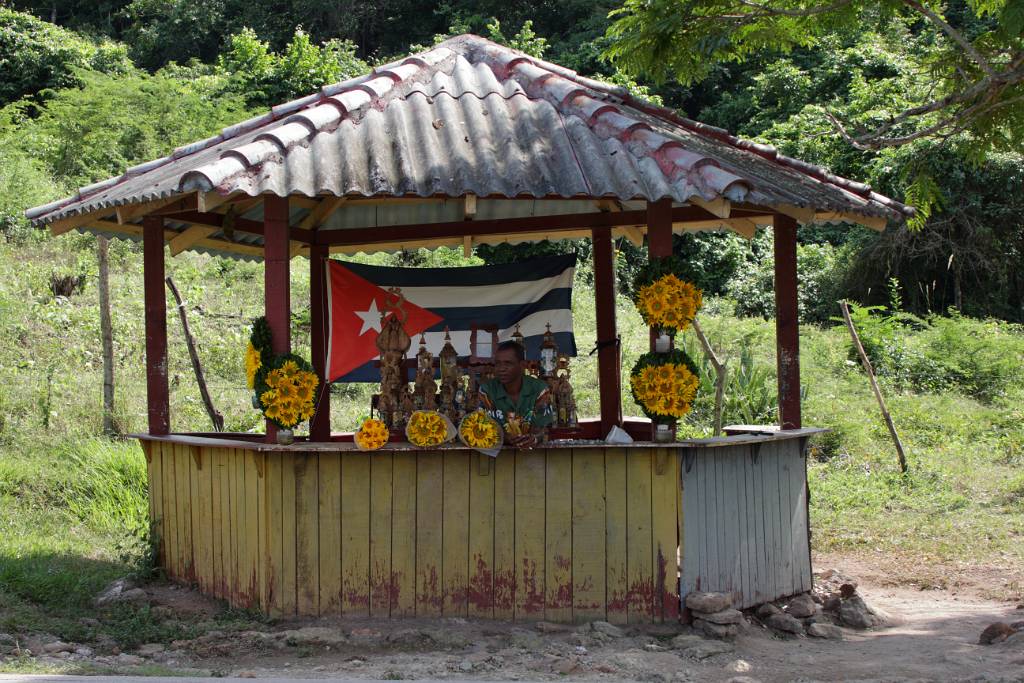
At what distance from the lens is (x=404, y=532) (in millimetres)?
7512

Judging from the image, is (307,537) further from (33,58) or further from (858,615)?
(33,58)

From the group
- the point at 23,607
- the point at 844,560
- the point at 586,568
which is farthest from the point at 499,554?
the point at 844,560

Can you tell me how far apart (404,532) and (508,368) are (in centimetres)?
145

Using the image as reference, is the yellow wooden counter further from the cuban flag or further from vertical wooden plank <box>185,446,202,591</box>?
the cuban flag

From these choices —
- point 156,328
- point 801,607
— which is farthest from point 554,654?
point 156,328

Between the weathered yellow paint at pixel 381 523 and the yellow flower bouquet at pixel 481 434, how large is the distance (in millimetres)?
627

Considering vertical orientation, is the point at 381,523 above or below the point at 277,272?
below

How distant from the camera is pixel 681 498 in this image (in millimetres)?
7461

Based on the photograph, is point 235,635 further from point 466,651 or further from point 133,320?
point 133,320

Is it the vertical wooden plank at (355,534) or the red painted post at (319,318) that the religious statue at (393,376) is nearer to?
the vertical wooden plank at (355,534)

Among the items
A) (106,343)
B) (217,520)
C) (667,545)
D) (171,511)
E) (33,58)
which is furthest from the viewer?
(33,58)

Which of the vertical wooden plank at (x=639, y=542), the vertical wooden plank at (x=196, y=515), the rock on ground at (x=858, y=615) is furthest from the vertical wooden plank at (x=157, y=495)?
the rock on ground at (x=858, y=615)

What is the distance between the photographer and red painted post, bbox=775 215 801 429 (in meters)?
8.66

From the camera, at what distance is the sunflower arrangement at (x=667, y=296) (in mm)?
7309
